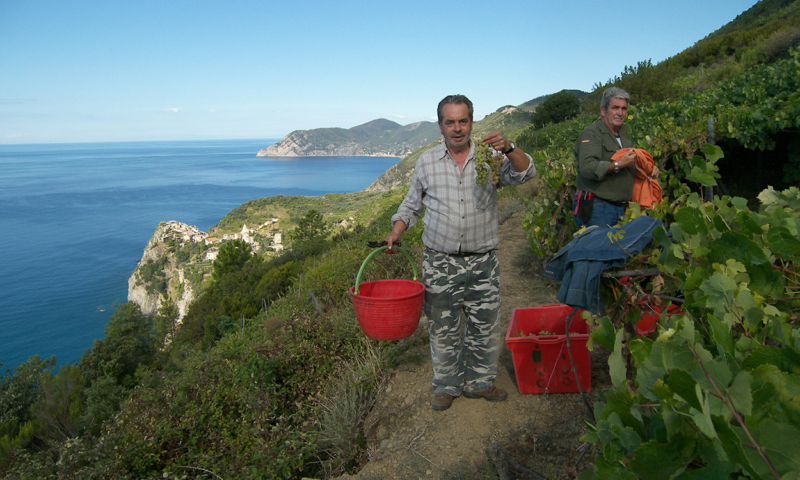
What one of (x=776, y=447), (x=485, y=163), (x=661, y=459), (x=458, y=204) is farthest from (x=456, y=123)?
(x=776, y=447)

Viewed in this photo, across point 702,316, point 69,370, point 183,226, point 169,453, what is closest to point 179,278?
point 183,226

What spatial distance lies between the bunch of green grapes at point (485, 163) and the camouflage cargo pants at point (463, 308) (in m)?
0.60

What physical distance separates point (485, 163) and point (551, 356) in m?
1.57

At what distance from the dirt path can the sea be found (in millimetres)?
57602

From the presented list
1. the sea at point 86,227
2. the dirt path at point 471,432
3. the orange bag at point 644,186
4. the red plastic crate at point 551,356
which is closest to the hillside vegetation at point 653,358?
the orange bag at point 644,186

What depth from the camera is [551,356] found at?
3334 millimetres

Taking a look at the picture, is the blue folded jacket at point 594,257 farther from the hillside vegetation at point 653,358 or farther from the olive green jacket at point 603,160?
the olive green jacket at point 603,160

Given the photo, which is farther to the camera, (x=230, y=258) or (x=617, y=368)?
(x=230, y=258)

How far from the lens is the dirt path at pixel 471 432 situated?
2842 millimetres

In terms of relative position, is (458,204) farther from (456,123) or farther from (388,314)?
(388,314)

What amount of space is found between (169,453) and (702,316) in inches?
199

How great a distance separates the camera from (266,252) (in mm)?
50969

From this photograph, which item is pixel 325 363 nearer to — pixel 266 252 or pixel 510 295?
pixel 510 295

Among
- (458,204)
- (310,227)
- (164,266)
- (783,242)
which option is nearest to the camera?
(783,242)
